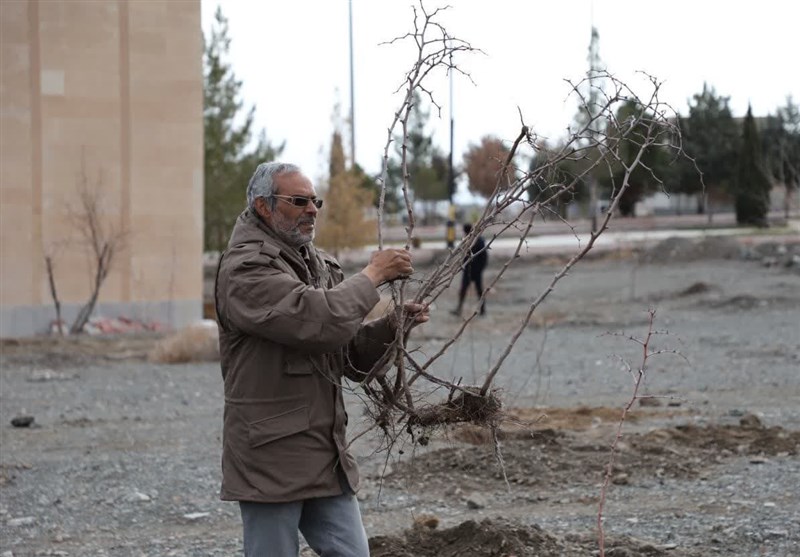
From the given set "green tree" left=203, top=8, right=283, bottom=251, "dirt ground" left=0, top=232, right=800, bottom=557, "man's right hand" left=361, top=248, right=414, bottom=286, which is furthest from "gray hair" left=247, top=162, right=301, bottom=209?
"green tree" left=203, top=8, right=283, bottom=251

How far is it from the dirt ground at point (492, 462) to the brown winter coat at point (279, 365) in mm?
315

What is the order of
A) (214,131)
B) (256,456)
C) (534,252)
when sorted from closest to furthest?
(256,456) → (214,131) → (534,252)

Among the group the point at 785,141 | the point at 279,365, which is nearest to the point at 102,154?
the point at 279,365

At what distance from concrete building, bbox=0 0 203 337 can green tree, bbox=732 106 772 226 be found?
22.0 m

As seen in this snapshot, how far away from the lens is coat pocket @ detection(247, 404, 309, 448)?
3.93 meters

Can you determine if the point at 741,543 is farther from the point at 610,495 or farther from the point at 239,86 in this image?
the point at 239,86

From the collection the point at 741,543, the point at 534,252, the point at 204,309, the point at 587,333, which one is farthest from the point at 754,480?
the point at 534,252

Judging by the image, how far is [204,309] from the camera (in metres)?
25.7

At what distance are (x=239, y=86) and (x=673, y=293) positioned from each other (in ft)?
68.1

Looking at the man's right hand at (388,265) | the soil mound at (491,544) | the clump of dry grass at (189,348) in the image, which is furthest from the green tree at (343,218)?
the man's right hand at (388,265)

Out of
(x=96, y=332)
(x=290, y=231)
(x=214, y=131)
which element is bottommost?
(x=96, y=332)

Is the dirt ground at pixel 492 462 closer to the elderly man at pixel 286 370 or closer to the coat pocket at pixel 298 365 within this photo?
the elderly man at pixel 286 370

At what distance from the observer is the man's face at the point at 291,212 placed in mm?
4039

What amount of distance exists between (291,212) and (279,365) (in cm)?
53
